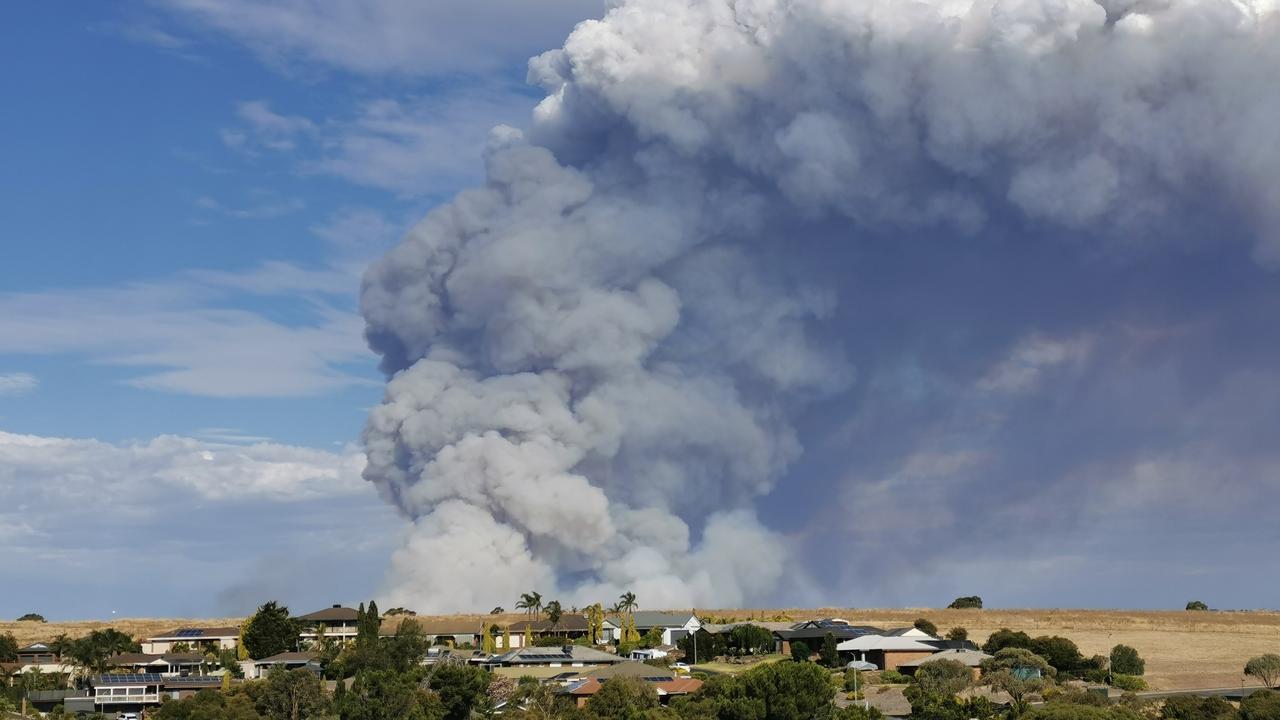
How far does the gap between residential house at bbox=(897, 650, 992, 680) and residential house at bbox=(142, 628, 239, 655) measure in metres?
50.9

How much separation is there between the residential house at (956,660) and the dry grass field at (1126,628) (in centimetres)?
958

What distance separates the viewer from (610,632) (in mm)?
125625

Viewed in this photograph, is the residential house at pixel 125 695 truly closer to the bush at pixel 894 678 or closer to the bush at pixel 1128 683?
the bush at pixel 894 678

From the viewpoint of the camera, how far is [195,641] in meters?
122

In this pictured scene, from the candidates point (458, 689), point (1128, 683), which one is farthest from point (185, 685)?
point (1128, 683)

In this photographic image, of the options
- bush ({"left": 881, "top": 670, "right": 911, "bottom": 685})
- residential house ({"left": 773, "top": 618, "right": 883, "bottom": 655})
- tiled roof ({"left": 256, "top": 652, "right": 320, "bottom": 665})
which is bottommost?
bush ({"left": 881, "top": 670, "right": 911, "bottom": 685})

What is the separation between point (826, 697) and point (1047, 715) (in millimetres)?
10020

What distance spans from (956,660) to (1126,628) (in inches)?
1559

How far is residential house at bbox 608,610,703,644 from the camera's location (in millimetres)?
121625

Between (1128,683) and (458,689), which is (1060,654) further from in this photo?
(458,689)

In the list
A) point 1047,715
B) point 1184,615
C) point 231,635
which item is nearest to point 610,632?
point 231,635

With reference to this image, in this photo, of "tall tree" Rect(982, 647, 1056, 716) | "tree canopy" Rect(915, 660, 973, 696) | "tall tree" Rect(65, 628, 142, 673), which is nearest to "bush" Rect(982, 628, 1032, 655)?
"tall tree" Rect(982, 647, 1056, 716)

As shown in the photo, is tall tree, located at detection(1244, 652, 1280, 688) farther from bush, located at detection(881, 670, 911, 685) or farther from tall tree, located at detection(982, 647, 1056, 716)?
bush, located at detection(881, 670, 911, 685)

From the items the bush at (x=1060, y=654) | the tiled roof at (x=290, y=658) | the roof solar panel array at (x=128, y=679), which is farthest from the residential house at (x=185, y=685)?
the bush at (x=1060, y=654)
